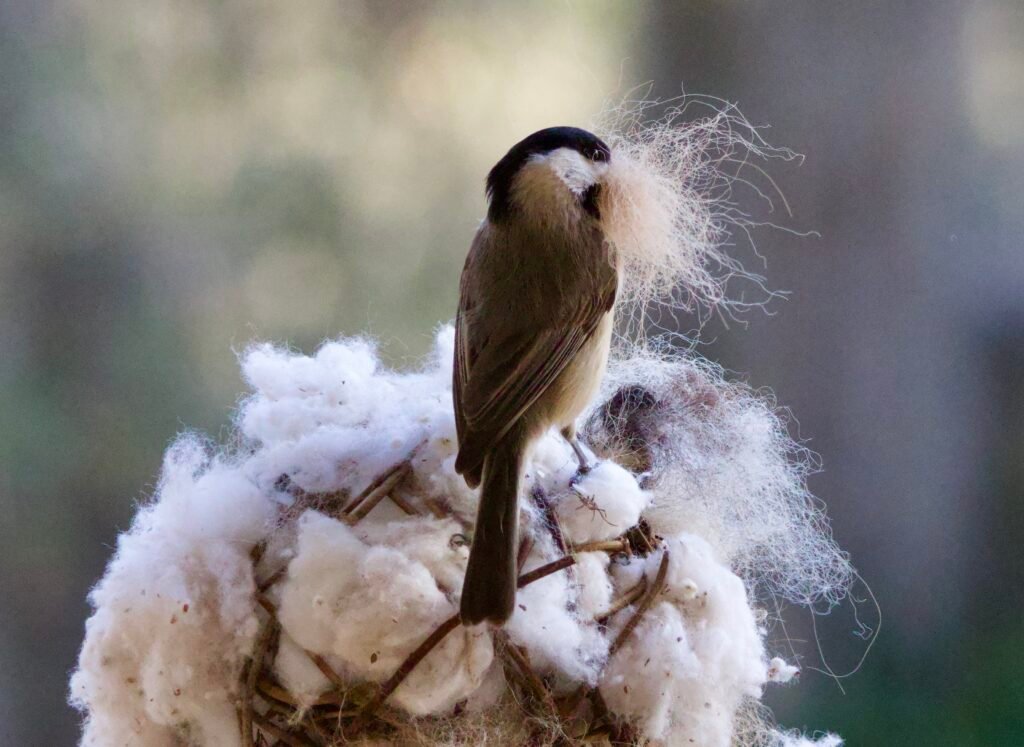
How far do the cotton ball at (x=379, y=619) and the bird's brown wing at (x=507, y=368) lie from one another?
8cm

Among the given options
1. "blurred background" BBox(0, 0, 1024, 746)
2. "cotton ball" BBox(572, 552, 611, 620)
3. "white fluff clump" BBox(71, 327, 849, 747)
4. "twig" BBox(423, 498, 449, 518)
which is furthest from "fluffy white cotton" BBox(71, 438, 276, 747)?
"blurred background" BBox(0, 0, 1024, 746)

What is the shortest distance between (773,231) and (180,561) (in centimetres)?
104

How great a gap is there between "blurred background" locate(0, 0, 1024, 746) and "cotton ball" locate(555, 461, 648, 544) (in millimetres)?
691

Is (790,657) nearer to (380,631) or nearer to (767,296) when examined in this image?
(767,296)

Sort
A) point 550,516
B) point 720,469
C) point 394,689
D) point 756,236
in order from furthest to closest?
point 756,236, point 720,469, point 550,516, point 394,689

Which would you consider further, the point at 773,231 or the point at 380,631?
the point at 773,231

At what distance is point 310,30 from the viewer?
57.9 inches

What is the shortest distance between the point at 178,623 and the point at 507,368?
0.91ft

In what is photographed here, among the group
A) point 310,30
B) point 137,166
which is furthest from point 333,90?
point 137,166

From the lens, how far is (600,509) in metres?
0.66

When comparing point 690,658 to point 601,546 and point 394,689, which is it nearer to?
point 601,546

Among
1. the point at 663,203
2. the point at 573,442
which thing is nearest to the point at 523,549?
the point at 573,442

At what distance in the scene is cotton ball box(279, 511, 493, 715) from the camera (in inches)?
22.9

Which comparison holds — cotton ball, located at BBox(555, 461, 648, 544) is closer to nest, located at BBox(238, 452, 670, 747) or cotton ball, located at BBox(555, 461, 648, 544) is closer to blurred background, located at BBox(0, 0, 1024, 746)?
nest, located at BBox(238, 452, 670, 747)
